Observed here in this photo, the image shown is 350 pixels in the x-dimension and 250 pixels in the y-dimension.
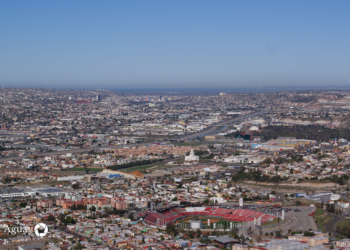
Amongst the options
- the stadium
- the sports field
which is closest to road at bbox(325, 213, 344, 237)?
the stadium

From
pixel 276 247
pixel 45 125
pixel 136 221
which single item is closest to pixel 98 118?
pixel 45 125

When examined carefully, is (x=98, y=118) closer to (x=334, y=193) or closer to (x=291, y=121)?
(x=291, y=121)
